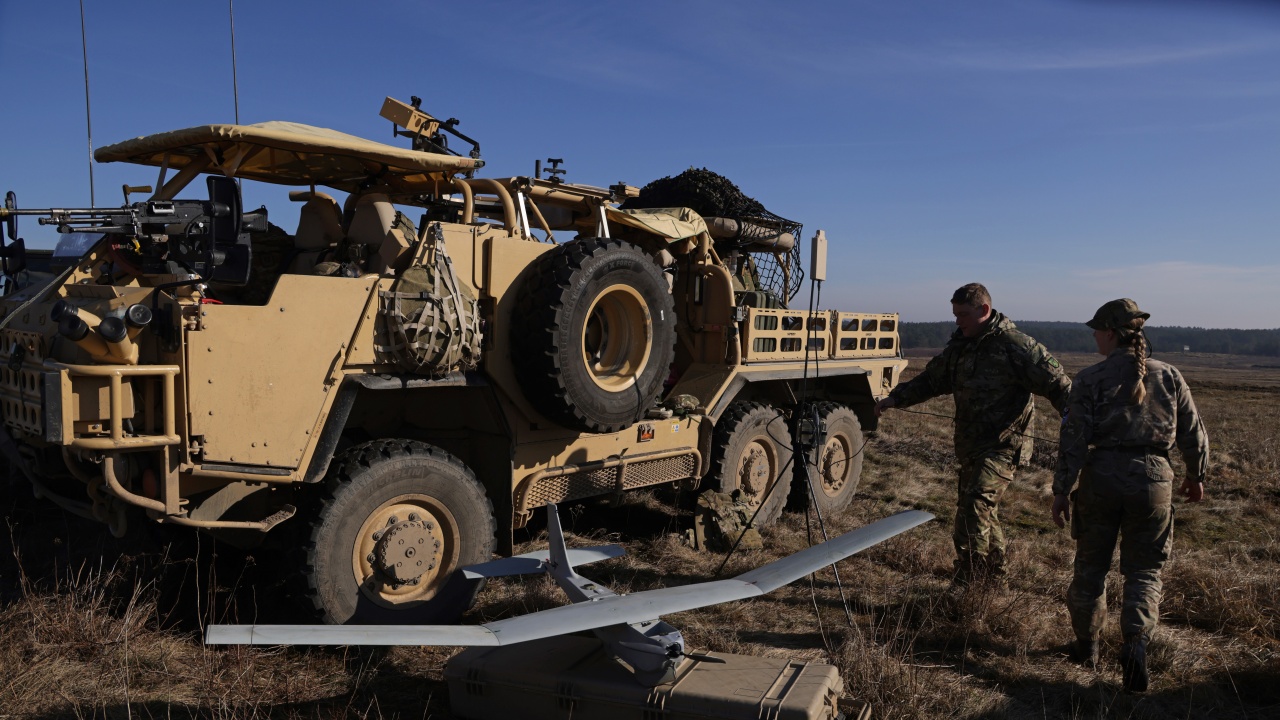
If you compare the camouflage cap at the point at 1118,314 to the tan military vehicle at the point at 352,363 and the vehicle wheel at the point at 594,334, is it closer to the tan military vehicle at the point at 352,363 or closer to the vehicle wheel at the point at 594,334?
the tan military vehicle at the point at 352,363

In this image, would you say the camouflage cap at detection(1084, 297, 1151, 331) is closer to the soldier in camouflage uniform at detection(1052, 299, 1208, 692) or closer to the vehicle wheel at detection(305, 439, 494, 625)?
the soldier in camouflage uniform at detection(1052, 299, 1208, 692)

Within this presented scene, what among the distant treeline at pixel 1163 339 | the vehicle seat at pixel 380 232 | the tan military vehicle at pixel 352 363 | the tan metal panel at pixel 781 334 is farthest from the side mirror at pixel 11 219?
the distant treeline at pixel 1163 339

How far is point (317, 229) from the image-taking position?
5.44m

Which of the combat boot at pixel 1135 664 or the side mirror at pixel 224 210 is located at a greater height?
the side mirror at pixel 224 210

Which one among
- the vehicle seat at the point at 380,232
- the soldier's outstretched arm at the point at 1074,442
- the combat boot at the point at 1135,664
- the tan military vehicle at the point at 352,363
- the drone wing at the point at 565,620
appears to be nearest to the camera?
the drone wing at the point at 565,620

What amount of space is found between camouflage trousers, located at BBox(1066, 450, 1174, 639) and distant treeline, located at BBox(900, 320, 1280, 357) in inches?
3489

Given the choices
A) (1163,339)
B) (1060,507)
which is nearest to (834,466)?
(1060,507)

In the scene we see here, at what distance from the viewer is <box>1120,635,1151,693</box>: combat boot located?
13.4 ft

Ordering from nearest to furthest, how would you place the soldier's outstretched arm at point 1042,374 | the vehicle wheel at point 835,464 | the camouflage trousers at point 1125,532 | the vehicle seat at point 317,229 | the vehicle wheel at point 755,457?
the camouflage trousers at point 1125,532, the soldier's outstretched arm at point 1042,374, the vehicle seat at point 317,229, the vehicle wheel at point 755,457, the vehicle wheel at point 835,464

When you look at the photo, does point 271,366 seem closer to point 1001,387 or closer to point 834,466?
point 1001,387

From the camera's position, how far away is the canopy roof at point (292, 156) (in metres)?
4.30

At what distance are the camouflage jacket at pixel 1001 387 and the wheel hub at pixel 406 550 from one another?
3.18 metres

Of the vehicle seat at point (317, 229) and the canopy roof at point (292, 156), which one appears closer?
the canopy roof at point (292, 156)

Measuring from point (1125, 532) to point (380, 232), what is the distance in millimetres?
4224
